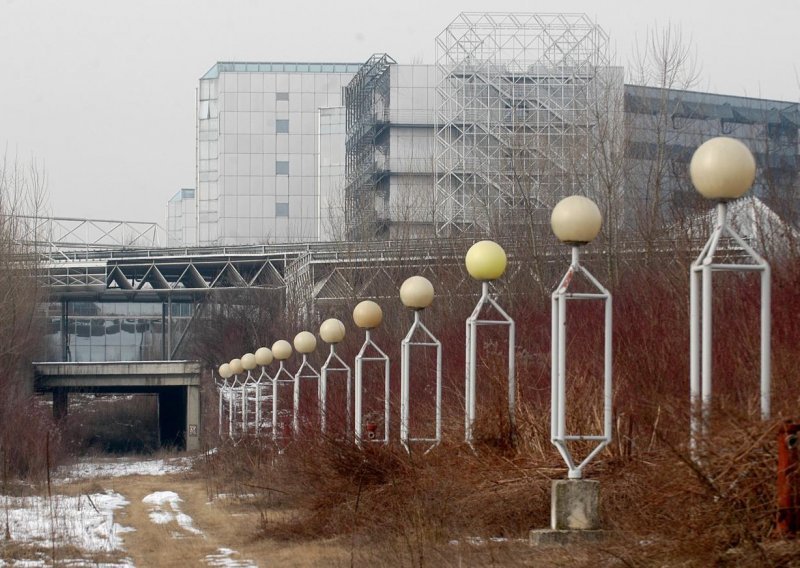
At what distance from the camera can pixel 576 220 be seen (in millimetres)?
11383

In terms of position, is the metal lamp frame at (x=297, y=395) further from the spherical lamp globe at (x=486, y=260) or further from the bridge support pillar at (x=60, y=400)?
the bridge support pillar at (x=60, y=400)

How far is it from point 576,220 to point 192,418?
46.9m

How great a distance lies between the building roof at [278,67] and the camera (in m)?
93.0

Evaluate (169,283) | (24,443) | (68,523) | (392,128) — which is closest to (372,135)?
(392,128)

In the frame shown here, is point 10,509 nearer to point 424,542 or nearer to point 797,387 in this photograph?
point 424,542

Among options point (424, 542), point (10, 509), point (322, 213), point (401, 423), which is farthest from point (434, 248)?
point (322, 213)

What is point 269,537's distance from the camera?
14898 millimetres

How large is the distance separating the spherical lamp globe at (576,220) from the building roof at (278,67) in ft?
269

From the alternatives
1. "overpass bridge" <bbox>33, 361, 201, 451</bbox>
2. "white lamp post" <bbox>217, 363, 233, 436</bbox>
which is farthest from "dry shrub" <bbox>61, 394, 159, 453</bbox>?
"white lamp post" <bbox>217, 363, 233, 436</bbox>

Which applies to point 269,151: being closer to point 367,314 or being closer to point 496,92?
point 496,92

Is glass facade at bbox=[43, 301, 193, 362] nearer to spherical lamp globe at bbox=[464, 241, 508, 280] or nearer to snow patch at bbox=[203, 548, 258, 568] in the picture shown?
spherical lamp globe at bbox=[464, 241, 508, 280]

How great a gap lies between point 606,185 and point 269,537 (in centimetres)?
1803

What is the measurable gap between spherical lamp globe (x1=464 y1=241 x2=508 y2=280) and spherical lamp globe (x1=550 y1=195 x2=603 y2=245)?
2897 millimetres

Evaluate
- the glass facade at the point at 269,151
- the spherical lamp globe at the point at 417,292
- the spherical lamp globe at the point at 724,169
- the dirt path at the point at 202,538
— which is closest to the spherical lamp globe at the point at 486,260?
the spherical lamp globe at the point at 417,292
